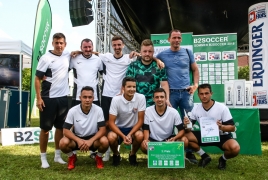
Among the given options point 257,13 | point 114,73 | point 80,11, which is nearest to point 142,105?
point 114,73

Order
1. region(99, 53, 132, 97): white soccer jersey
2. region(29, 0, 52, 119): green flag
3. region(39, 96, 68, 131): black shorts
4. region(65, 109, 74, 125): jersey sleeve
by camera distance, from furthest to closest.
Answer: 1. region(29, 0, 52, 119): green flag
2. region(99, 53, 132, 97): white soccer jersey
3. region(39, 96, 68, 131): black shorts
4. region(65, 109, 74, 125): jersey sleeve

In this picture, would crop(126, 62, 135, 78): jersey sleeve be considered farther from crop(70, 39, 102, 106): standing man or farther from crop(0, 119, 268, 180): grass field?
crop(0, 119, 268, 180): grass field

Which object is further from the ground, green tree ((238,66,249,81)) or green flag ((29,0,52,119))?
green tree ((238,66,249,81))

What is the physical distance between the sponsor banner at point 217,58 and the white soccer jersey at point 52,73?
161 inches

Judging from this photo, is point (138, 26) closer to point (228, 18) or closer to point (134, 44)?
point (134, 44)

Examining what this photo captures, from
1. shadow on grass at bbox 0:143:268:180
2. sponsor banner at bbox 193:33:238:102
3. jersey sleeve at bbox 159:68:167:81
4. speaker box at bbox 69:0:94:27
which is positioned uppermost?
speaker box at bbox 69:0:94:27

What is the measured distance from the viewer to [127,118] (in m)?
3.33

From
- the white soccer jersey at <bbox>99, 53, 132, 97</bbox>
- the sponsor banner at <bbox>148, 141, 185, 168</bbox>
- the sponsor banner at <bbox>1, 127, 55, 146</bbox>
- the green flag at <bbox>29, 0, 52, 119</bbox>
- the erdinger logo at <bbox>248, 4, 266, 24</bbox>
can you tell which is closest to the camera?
the sponsor banner at <bbox>148, 141, 185, 168</bbox>

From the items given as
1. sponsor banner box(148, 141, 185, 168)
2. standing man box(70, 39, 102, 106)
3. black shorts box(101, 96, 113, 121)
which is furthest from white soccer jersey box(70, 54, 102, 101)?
sponsor banner box(148, 141, 185, 168)

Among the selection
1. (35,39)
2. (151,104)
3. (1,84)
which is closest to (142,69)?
(151,104)

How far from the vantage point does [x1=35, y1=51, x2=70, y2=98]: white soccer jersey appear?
323cm

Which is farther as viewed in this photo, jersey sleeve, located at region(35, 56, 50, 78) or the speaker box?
the speaker box

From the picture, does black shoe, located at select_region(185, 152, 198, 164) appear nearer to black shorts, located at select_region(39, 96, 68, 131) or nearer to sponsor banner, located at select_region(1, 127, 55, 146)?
black shorts, located at select_region(39, 96, 68, 131)

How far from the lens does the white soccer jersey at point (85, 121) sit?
319 cm
